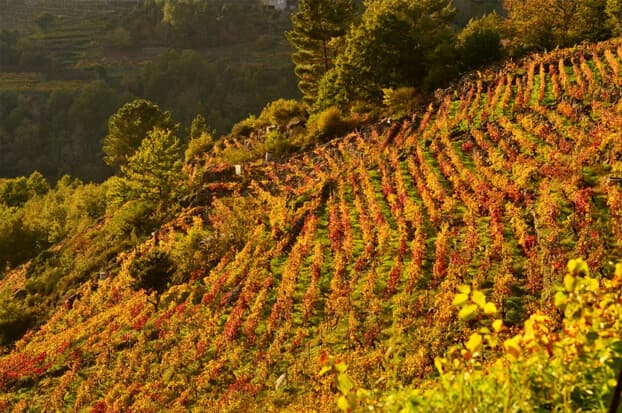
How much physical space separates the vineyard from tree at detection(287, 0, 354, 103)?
686 inches

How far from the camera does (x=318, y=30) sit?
37.8 metres

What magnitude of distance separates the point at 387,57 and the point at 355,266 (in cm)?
2083

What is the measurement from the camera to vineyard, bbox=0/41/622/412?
1051 centimetres

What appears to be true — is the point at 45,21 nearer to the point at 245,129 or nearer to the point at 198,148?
the point at 198,148

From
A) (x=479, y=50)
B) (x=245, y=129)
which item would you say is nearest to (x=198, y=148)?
(x=245, y=129)

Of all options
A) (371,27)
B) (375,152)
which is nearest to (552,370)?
(375,152)

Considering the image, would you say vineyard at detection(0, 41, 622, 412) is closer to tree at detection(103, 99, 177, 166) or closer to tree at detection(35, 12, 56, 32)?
tree at detection(103, 99, 177, 166)

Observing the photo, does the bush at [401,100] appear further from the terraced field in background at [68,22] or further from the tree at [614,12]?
the terraced field in background at [68,22]

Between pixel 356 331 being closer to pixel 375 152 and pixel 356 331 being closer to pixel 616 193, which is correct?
pixel 616 193

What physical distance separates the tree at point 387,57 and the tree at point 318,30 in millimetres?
5471

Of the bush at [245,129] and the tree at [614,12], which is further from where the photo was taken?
the bush at [245,129]

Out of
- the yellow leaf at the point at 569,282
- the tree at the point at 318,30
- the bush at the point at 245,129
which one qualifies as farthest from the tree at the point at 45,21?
the yellow leaf at the point at 569,282

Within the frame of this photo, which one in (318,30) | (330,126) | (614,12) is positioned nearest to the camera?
(330,126)

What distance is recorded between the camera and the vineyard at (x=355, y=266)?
10508 millimetres
